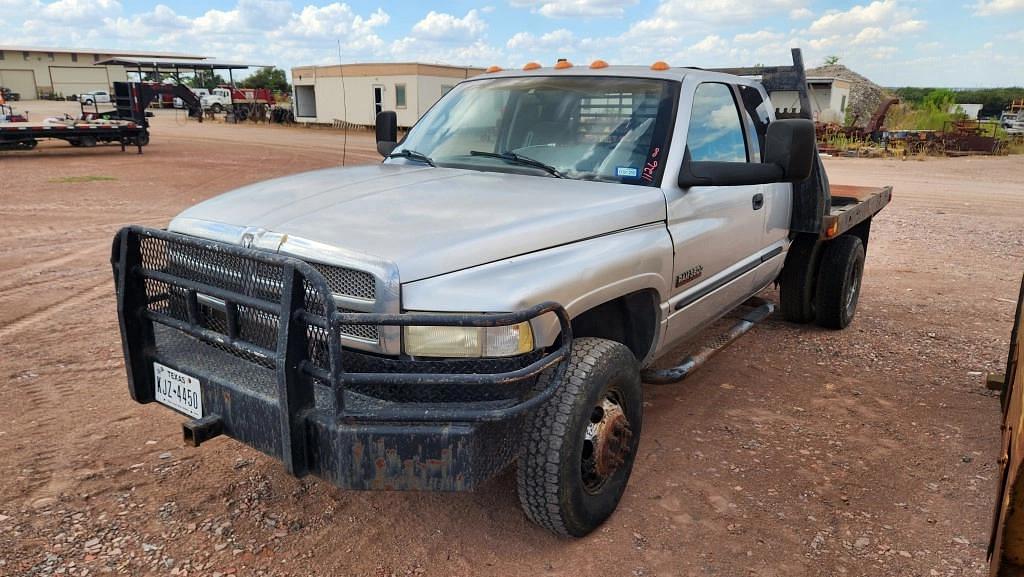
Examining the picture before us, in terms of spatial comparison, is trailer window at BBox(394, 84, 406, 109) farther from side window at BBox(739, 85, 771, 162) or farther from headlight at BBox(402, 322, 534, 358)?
headlight at BBox(402, 322, 534, 358)

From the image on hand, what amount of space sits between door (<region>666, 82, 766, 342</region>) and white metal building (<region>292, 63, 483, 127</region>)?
24504 mm

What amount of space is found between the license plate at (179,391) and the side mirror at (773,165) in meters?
2.27

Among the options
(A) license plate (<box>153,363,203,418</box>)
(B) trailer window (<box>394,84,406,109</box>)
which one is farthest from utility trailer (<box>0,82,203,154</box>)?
(A) license plate (<box>153,363,203,418</box>)

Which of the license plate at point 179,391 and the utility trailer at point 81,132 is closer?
the license plate at point 179,391

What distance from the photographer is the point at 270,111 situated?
38688 mm

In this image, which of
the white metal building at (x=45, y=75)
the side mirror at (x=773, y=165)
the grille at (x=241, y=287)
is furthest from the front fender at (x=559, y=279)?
the white metal building at (x=45, y=75)

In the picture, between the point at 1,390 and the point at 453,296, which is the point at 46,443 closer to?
the point at 1,390

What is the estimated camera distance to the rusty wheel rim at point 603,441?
2.89 meters

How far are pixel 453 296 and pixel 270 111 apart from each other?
39567 millimetres

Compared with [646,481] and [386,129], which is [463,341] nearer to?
[646,481]

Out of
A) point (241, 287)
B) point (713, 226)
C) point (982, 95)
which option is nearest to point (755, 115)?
point (713, 226)

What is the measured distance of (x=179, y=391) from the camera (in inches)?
108

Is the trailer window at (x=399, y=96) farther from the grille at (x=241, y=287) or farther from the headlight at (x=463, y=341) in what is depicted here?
the headlight at (x=463, y=341)

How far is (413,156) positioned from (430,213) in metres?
1.29
